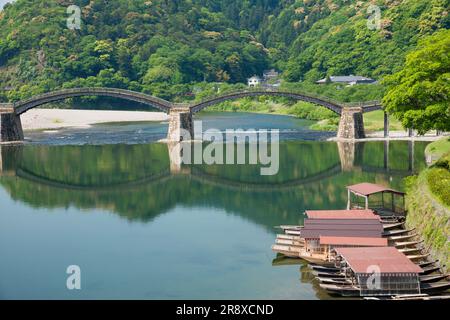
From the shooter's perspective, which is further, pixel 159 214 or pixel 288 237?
pixel 159 214

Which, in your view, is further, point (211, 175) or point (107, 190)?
point (211, 175)

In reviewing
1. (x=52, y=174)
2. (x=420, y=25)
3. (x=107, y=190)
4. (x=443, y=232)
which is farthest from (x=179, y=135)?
(x=420, y=25)

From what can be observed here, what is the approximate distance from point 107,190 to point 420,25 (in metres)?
101

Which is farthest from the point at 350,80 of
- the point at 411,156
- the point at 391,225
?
the point at 391,225

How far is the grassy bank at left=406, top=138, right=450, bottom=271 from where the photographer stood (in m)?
30.7

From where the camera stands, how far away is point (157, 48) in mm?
167000

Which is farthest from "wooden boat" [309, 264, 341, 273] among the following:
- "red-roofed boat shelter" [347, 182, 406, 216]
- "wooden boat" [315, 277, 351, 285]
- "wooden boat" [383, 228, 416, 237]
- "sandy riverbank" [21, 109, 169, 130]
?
"sandy riverbank" [21, 109, 169, 130]

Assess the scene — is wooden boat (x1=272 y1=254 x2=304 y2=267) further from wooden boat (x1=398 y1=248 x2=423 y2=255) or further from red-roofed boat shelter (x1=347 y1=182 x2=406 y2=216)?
red-roofed boat shelter (x1=347 y1=182 x2=406 y2=216)

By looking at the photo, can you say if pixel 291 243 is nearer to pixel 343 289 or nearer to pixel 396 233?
pixel 396 233

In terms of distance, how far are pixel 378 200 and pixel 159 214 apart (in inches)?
574

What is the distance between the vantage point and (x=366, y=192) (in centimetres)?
4181

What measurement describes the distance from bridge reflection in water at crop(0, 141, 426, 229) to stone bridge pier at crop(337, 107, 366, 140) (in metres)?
4.03

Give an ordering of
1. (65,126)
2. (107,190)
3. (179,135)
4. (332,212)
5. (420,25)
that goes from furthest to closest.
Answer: (420,25) → (65,126) → (179,135) → (107,190) → (332,212)
